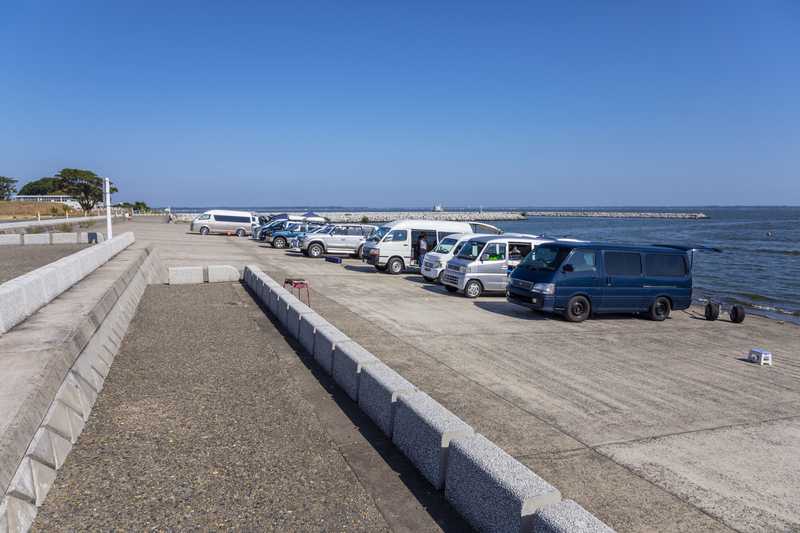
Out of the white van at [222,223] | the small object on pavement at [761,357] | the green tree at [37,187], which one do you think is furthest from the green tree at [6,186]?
the small object on pavement at [761,357]

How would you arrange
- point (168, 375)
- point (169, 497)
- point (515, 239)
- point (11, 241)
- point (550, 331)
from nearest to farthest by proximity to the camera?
point (169, 497) → point (168, 375) → point (550, 331) → point (515, 239) → point (11, 241)

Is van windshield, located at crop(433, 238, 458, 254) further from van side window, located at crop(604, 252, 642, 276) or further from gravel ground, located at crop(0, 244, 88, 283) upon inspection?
gravel ground, located at crop(0, 244, 88, 283)

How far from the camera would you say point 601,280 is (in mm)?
13375

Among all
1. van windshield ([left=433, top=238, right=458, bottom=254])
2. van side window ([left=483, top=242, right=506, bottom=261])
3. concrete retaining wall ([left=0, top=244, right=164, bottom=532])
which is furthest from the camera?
van windshield ([left=433, top=238, right=458, bottom=254])

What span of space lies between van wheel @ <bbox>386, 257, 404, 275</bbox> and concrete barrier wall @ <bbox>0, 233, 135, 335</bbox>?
1121cm

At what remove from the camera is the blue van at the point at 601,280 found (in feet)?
42.8

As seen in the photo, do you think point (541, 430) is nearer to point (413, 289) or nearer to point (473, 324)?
point (473, 324)

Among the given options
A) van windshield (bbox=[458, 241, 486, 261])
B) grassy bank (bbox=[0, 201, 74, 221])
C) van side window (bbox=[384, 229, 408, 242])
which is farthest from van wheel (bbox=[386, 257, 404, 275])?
grassy bank (bbox=[0, 201, 74, 221])

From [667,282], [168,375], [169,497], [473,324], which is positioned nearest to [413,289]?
[473,324]

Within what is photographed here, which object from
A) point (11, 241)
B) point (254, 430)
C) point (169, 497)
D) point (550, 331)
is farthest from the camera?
point (11, 241)

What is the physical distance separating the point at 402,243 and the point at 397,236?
373 mm

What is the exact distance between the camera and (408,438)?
520cm

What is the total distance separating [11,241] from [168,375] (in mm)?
24459

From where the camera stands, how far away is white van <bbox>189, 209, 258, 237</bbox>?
43188 mm
